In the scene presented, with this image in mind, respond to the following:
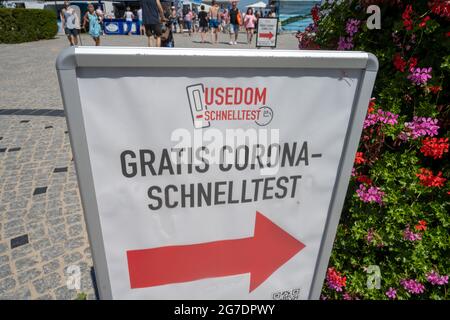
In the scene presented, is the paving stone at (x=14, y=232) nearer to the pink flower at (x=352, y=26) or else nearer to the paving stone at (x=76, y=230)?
the paving stone at (x=76, y=230)

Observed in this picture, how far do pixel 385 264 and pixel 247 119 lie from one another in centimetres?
148

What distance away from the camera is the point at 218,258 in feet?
4.75

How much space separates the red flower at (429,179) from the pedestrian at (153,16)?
8065 mm

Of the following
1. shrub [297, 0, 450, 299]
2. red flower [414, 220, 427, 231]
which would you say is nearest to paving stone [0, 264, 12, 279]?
shrub [297, 0, 450, 299]

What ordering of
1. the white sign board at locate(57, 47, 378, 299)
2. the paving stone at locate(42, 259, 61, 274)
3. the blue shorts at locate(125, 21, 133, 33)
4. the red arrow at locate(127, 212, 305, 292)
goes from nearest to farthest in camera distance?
the white sign board at locate(57, 47, 378, 299) < the red arrow at locate(127, 212, 305, 292) < the paving stone at locate(42, 259, 61, 274) < the blue shorts at locate(125, 21, 133, 33)

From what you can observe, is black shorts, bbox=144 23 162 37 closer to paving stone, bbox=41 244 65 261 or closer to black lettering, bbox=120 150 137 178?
paving stone, bbox=41 244 65 261

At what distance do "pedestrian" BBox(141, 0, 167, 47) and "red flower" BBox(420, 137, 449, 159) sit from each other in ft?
Result: 26.3

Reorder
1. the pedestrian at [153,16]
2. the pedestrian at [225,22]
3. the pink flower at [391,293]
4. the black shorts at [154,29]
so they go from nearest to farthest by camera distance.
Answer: the pink flower at [391,293] → the pedestrian at [153,16] → the black shorts at [154,29] → the pedestrian at [225,22]

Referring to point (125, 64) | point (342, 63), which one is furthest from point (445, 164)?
point (125, 64)

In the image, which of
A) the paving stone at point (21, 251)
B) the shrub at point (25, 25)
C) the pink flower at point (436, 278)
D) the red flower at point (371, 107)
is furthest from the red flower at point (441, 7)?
the shrub at point (25, 25)

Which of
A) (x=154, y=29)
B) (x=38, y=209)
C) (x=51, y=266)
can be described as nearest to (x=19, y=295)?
(x=51, y=266)

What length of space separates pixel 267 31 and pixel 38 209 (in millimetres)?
6839

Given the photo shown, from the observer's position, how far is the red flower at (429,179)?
5.53 feet

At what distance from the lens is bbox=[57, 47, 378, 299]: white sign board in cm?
102
